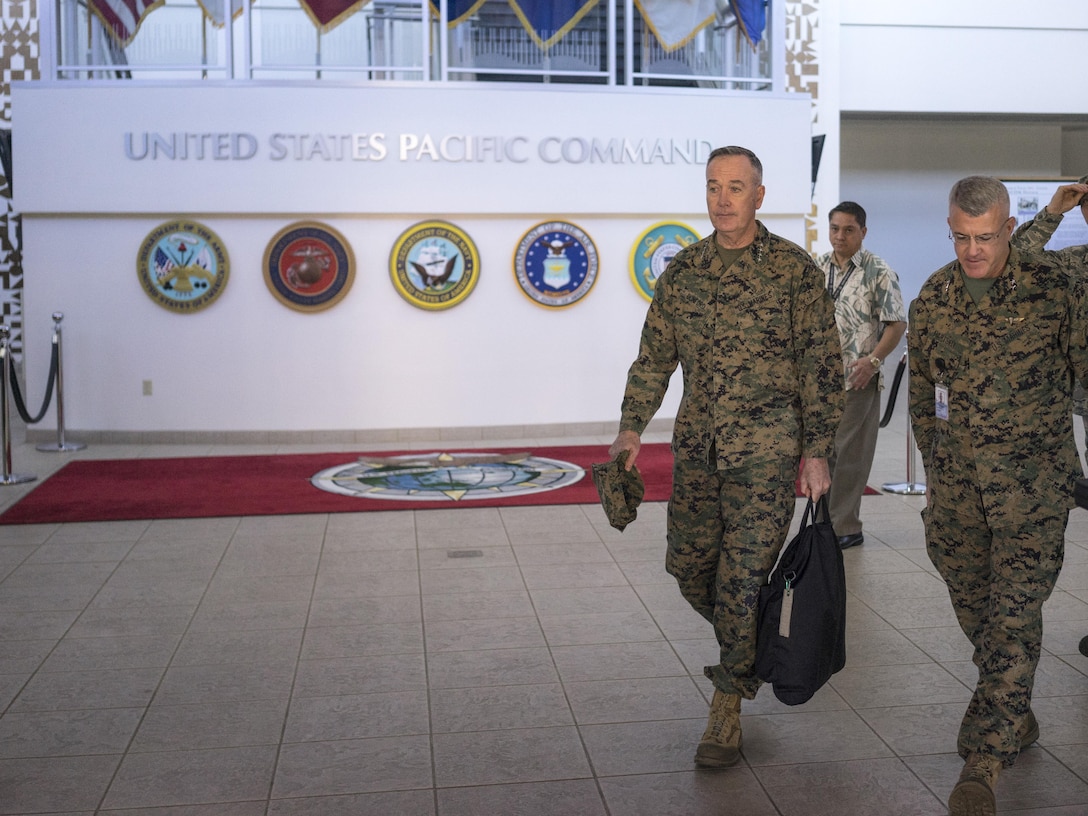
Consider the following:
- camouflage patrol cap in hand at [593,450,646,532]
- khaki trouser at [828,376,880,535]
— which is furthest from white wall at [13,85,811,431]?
camouflage patrol cap in hand at [593,450,646,532]

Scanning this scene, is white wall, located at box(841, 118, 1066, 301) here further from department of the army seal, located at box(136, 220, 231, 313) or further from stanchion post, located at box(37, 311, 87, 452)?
stanchion post, located at box(37, 311, 87, 452)

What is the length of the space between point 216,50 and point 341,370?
286 centimetres

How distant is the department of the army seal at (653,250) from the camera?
1044 centimetres

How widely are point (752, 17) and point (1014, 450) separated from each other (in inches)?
316

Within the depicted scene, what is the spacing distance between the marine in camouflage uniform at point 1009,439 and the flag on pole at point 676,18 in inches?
294

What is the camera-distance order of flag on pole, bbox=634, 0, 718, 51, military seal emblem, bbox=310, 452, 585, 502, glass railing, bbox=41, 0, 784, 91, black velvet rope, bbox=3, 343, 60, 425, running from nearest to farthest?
military seal emblem, bbox=310, 452, 585, 502 < black velvet rope, bbox=3, 343, 60, 425 < glass railing, bbox=41, 0, 784, 91 < flag on pole, bbox=634, 0, 718, 51

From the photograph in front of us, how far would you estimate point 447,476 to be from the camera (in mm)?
8609

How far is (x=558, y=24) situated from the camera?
10094 millimetres

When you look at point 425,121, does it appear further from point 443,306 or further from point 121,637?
point 121,637

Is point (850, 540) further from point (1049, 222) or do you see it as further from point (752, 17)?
point (752, 17)

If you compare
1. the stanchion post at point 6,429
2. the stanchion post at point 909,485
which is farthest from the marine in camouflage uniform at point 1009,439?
the stanchion post at point 6,429

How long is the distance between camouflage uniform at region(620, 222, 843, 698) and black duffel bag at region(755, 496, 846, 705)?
0.37 feet

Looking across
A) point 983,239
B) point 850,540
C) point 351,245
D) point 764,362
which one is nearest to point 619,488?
point 764,362

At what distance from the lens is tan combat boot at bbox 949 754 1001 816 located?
3.03 m
